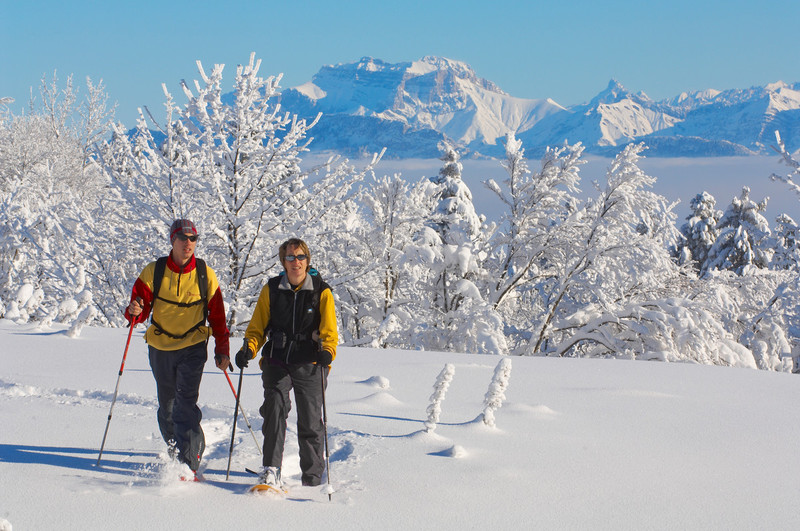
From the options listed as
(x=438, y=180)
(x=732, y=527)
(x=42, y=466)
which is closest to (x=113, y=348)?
(x=42, y=466)

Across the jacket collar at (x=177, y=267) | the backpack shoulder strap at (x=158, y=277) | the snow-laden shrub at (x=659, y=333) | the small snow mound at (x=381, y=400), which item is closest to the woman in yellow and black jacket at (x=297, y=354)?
the jacket collar at (x=177, y=267)

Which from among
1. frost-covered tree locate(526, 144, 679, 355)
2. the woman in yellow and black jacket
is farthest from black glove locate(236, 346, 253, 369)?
frost-covered tree locate(526, 144, 679, 355)

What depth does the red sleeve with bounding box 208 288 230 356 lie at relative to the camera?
12.6 feet

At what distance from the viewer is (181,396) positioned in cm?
372

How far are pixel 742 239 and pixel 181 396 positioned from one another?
32.1 meters

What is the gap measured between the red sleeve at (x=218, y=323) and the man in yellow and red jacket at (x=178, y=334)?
4cm

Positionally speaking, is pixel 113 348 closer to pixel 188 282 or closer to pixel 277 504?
pixel 188 282

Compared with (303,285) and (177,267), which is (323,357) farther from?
(177,267)

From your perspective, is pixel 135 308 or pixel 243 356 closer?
pixel 243 356

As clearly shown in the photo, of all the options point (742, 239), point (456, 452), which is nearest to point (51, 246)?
point (456, 452)

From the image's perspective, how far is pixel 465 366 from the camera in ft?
23.9

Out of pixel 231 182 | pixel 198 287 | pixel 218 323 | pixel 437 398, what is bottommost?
pixel 437 398

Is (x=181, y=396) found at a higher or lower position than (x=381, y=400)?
higher

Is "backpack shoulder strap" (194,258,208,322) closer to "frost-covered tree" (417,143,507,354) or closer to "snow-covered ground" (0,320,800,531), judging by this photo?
"snow-covered ground" (0,320,800,531)
